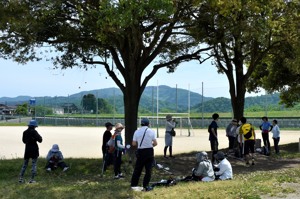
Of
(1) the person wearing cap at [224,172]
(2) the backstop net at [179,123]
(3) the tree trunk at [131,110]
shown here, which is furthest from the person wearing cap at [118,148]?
(2) the backstop net at [179,123]

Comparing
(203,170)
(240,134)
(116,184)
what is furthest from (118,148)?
(240,134)

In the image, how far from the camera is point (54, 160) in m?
13.7

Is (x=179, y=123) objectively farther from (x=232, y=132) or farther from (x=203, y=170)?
(x=203, y=170)

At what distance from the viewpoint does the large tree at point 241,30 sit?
13.6 m

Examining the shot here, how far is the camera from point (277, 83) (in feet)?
76.7

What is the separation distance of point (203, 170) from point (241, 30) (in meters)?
6.06

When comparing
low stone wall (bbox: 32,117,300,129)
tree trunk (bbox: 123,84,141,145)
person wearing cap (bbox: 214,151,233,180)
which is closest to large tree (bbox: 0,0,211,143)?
tree trunk (bbox: 123,84,141,145)

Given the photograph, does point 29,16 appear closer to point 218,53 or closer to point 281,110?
point 218,53

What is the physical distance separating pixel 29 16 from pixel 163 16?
4.04 m

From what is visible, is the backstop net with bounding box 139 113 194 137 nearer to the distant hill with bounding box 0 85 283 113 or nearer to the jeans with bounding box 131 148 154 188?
the distant hill with bounding box 0 85 283 113

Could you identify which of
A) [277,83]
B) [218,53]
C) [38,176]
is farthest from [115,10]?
[277,83]

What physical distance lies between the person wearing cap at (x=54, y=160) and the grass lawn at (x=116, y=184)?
0.19 m

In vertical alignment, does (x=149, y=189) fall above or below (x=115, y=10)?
below

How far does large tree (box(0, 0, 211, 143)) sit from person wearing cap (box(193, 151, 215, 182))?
370cm
